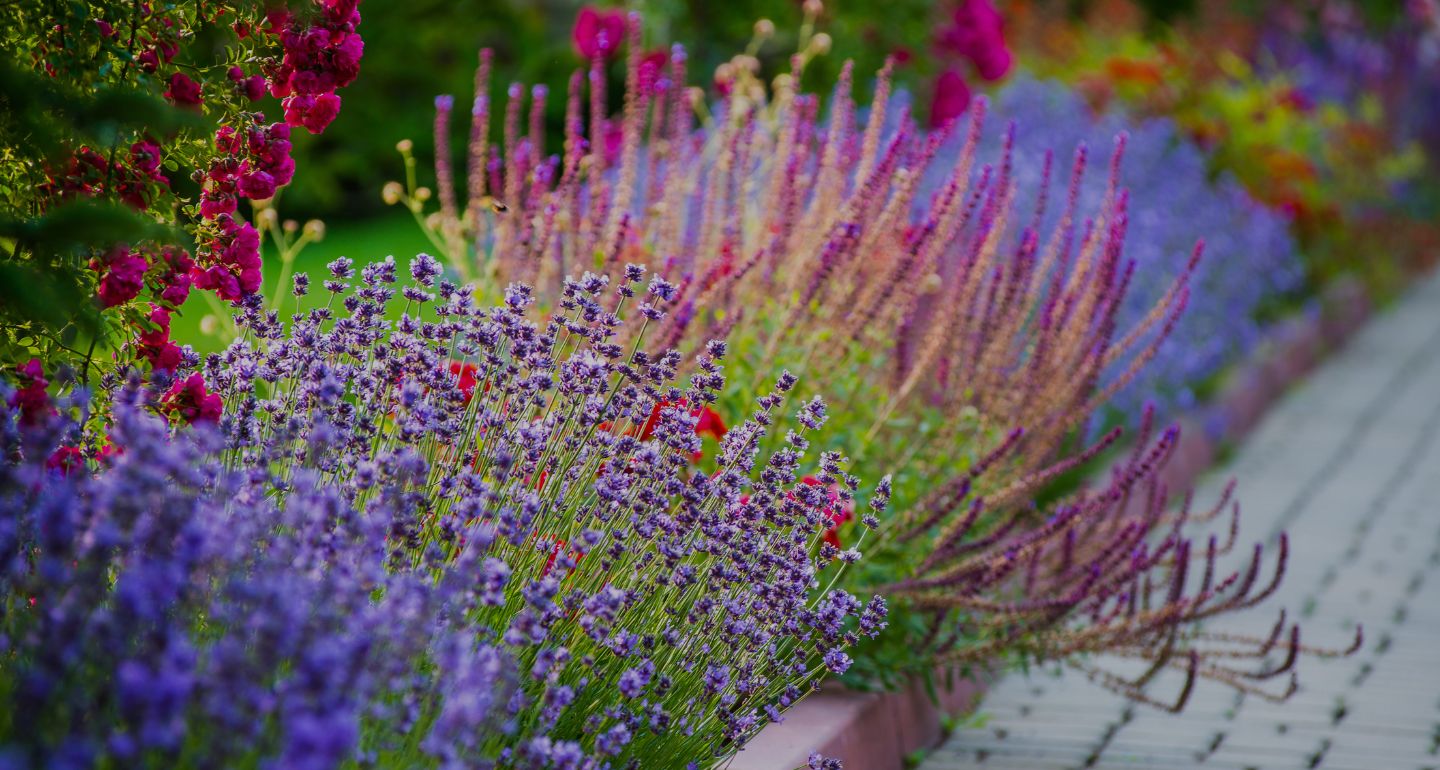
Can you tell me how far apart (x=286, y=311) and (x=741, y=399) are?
4320 millimetres

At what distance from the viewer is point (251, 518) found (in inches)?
81.0

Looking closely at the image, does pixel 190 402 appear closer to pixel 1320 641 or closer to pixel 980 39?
pixel 1320 641

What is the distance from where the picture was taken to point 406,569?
2.42m

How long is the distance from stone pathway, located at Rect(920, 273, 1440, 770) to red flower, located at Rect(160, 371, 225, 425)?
78.0 inches

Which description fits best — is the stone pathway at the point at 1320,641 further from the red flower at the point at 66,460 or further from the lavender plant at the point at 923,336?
the red flower at the point at 66,460

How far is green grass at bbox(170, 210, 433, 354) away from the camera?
315 inches

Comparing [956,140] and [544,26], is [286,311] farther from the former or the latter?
[544,26]

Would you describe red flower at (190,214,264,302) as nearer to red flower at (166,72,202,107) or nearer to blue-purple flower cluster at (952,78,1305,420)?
red flower at (166,72,202,107)

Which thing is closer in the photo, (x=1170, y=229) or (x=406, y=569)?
(x=406, y=569)

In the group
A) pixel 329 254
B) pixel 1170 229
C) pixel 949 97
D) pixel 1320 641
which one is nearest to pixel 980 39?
pixel 949 97

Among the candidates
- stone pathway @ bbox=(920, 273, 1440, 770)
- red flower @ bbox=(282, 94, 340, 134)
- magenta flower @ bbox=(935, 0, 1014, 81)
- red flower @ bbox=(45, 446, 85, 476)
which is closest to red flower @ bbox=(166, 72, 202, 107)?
red flower @ bbox=(282, 94, 340, 134)

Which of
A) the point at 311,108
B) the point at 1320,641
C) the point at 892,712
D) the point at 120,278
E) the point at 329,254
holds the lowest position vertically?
the point at 1320,641

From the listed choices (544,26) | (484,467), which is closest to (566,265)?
(484,467)

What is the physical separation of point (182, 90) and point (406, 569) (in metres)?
0.92
